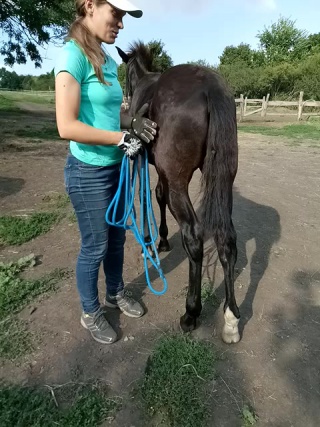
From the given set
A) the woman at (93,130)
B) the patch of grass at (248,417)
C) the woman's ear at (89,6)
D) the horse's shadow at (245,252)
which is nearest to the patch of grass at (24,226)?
the horse's shadow at (245,252)

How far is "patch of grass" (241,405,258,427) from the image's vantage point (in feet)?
A: 5.75

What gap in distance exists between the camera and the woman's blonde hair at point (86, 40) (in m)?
1.75

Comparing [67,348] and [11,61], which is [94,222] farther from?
[11,61]

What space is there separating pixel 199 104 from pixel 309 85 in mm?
27136

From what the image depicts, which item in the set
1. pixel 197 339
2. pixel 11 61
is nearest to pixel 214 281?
pixel 197 339

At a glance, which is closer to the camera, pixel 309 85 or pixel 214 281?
pixel 214 281

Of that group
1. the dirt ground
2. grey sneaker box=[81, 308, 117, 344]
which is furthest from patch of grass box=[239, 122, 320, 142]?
grey sneaker box=[81, 308, 117, 344]

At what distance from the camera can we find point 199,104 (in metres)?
2.24

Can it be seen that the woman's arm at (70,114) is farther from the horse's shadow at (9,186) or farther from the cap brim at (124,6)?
the horse's shadow at (9,186)

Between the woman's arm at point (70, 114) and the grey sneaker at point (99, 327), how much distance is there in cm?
126

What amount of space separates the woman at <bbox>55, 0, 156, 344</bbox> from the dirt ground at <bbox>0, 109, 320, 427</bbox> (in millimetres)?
233

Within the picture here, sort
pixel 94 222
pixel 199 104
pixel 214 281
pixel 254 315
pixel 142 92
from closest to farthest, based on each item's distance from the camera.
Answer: pixel 94 222 < pixel 199 104 < pixel 254 315 < pixel 214 281 < pixel 142 92

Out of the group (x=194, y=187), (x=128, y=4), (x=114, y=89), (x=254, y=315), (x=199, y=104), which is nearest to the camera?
(x=128, y=4)

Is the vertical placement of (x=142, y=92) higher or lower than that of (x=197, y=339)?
higher
